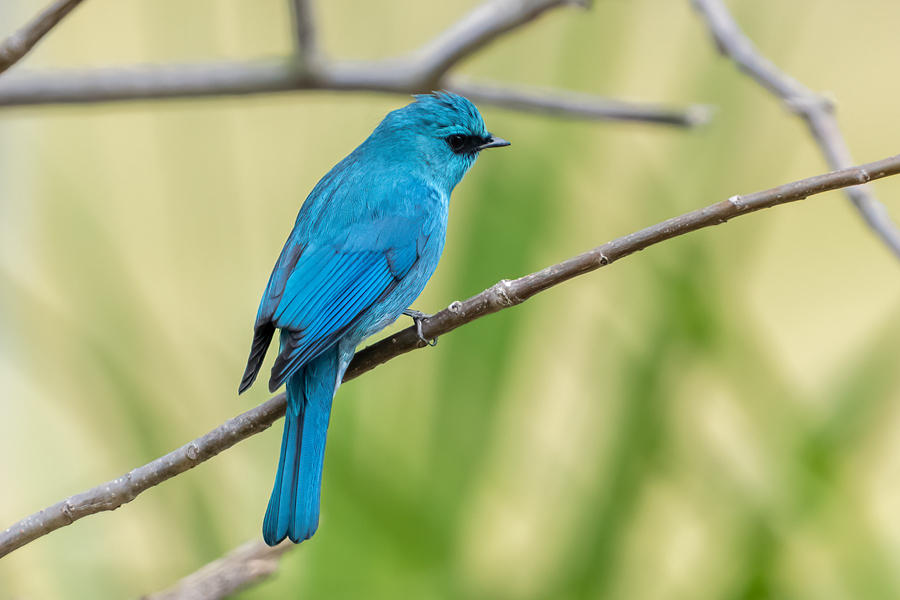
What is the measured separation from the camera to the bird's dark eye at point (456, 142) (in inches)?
90.0

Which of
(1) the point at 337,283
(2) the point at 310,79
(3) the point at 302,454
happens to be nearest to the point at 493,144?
(2) the point at 310,79

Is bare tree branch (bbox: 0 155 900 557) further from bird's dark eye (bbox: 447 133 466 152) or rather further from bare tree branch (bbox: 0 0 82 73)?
bird's dark eye (bbox: 447 133 466 152)

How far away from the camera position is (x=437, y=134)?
228cm

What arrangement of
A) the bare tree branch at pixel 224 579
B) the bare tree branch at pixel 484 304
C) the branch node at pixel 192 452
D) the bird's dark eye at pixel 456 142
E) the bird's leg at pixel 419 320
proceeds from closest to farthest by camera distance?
the bare tree branch at pixel 484 304 < the branch node at pixel 192 452 < the bird's leg at pixel 419 320 < the bare tree branch at pixel 224 579 < the bird's dark eye at pixel 456 142

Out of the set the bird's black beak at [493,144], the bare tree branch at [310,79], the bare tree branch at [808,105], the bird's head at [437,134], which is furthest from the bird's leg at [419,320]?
the bare tree branch at [808,105]

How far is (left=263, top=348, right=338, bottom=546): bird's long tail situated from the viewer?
1.62m

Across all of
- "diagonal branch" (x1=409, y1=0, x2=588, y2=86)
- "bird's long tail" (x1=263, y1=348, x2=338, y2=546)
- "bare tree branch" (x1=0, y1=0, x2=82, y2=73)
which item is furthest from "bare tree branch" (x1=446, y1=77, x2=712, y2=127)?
"bare tree branch" (x1=0, y1=0, x2=82, y2=73)

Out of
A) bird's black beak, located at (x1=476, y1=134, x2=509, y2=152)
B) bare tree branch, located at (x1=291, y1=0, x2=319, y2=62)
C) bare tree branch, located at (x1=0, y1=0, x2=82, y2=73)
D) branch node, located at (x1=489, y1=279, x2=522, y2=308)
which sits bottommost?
branch node, located at (x1=489, y1=279, x2=522, y2=308)

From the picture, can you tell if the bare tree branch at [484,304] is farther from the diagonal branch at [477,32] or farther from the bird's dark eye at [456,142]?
the diagonal branch at [477,32]

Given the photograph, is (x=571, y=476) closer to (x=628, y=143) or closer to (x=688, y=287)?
(x=688, y=287)

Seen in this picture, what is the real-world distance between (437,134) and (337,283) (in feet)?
2.04

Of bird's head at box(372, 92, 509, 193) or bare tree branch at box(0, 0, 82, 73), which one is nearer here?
bare tree branch at box(0, 0, 82, 73)

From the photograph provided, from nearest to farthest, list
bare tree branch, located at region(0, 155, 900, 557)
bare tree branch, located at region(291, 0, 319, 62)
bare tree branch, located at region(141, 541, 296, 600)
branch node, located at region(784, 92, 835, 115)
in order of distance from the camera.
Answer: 1. bare tree branch, located at region(0, 155, 900, 557)
2. bare tree branch, located at region(141, 541, 296, 600)
3. branch node, located at region(784, 92, 835, 115)
4. bare tree branch, located at region(291, 0, 319, 62)

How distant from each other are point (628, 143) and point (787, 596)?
2.28 metres
